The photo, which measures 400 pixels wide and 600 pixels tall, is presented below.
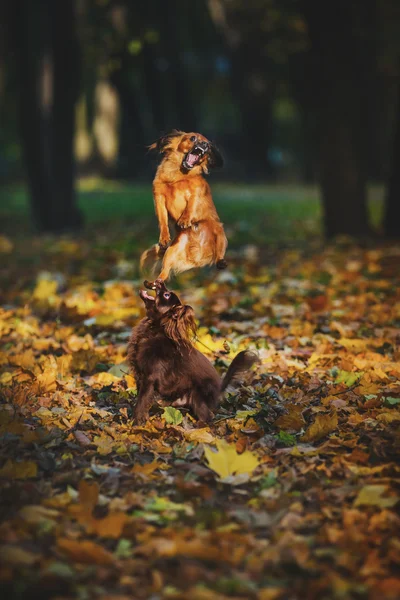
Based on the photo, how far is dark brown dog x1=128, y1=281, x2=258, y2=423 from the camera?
4375 mm

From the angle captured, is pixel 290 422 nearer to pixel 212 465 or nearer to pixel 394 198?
pixel 212 465

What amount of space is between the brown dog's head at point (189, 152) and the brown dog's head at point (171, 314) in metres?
0.91

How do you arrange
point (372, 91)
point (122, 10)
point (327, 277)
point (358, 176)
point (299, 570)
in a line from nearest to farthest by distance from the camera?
point (299, 570)
point (327, 277)
point (358, 176)
point (122, 10)
point (372, 91)

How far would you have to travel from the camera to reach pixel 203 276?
32.1ft

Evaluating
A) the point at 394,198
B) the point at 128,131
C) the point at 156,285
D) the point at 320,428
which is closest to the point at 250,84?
the point at 128,131

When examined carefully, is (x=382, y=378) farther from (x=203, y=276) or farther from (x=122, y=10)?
(x=122, y=10)

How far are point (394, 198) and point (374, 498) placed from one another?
9.71 m

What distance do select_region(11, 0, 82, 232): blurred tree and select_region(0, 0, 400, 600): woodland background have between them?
41 millimetres

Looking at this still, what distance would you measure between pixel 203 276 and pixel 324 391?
15.9 feet

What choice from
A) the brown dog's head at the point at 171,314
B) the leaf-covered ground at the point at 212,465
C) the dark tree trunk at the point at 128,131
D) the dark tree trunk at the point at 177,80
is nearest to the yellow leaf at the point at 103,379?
the leaf-covered ground at the point at 212,465

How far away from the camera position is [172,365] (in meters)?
4.55

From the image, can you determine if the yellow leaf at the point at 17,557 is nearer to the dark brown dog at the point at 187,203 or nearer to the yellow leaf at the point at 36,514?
the yellow leaf at the point at 36,514

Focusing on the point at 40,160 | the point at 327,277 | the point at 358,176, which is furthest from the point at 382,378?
the point at 40,160

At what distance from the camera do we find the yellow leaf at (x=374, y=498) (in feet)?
11.2
